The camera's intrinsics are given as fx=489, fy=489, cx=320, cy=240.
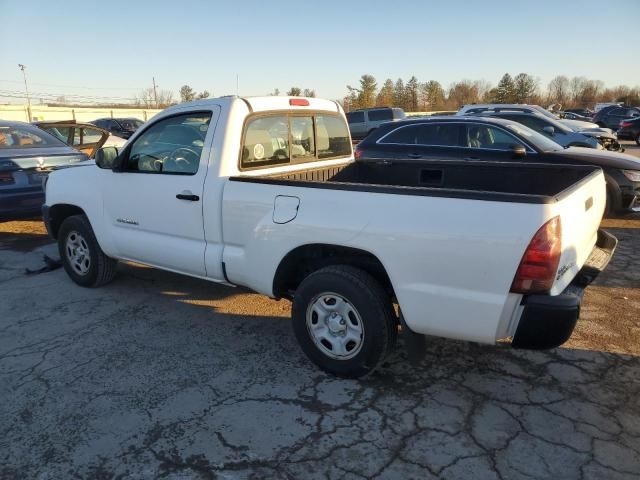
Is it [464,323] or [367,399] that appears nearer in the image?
[464,323]

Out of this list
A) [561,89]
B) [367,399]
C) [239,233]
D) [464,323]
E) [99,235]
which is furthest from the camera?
[561,89]

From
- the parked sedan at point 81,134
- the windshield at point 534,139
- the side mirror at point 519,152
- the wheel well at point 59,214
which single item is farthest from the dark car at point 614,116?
the wheel well at point 59,214

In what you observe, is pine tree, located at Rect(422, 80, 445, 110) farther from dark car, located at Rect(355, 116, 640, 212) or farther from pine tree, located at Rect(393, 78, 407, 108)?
dark car, located at Rect(355, 116, 640, 212)

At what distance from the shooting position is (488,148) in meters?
7.29

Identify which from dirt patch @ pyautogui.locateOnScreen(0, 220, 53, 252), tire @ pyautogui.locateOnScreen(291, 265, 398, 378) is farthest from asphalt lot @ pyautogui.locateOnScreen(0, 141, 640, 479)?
dirt patch @ pyautogui.locateOnScreen(0, 220, 53, 252)

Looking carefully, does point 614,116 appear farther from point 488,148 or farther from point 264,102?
point 264,102

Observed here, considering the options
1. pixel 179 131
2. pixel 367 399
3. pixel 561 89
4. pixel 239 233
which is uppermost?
pixel 561 89

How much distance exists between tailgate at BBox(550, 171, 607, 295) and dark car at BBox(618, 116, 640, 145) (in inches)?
892

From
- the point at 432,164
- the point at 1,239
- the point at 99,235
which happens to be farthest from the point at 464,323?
the point at 1,239

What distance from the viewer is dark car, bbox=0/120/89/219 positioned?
21.4 ft

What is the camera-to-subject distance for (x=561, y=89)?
10781 centimetres

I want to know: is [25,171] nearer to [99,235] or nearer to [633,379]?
[99,235]

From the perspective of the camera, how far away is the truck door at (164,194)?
3811mm

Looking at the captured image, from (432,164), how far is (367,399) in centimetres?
245
